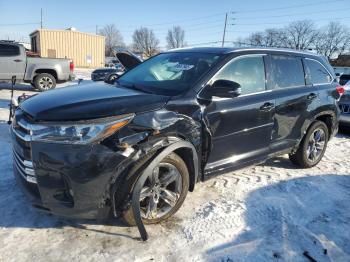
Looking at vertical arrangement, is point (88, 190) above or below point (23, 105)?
below

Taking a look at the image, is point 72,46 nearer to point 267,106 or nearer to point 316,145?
point 316,145

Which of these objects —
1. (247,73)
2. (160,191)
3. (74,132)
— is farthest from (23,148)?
(247,73)

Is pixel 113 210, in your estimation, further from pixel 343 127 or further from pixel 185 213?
pixel 343 127

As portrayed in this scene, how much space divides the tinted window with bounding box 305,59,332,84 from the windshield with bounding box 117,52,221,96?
1.82 m

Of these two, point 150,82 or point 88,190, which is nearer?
point 88,190

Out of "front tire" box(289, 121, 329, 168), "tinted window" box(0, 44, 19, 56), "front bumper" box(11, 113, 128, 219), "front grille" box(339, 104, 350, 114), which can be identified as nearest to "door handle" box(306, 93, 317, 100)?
"front tire" box(289, 121, 329, 168)

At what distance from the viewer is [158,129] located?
2.97 meters

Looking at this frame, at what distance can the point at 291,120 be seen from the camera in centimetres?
446

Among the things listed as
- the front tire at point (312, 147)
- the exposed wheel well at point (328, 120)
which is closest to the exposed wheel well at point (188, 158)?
the front tire at point (312, 147)

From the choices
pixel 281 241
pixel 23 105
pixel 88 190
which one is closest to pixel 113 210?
pixel 88 190

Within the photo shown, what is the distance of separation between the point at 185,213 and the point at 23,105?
1969mm

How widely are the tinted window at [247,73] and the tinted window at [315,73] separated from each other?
1.14 metres

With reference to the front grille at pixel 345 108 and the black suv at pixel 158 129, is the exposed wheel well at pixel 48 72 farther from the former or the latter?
the front grille at pixel 345 108

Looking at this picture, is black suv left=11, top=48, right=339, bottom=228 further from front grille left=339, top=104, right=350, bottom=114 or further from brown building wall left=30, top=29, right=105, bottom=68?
brown building wall left=30, top=29, right=105, bottom=68
